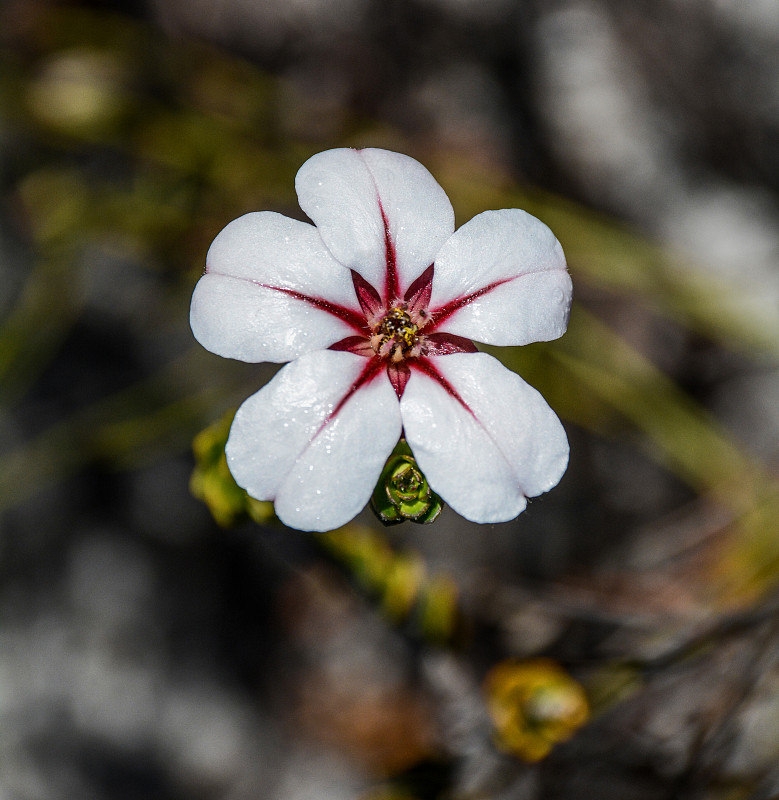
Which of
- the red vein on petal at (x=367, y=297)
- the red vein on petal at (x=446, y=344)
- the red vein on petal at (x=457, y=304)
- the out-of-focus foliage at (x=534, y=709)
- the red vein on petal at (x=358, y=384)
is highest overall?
the red vein on petal at (x=367, y=297)

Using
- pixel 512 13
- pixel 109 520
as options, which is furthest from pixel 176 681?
pixel 512 13

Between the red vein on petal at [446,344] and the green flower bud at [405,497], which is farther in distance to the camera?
the red vein on petal at [446,344]

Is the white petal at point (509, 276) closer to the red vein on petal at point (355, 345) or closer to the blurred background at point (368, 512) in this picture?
the red vein on petal at point (355, 345)

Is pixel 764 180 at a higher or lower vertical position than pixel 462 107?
lower

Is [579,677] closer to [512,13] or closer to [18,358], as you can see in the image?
[18,358]

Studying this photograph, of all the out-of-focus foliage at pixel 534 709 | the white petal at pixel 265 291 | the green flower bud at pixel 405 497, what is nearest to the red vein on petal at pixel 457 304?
the white petal at pixel 265 291

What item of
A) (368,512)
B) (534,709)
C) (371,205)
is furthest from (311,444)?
(368,512)

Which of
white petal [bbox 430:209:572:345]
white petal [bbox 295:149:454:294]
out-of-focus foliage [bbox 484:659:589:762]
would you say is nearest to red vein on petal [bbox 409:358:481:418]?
white petal [bbox 430:209:572:345]
